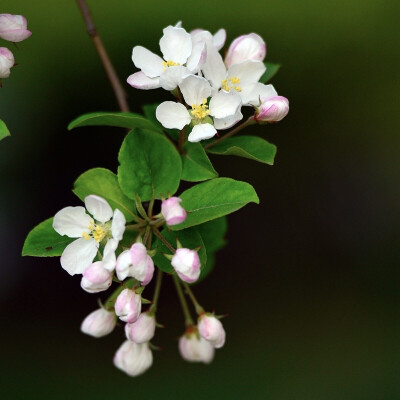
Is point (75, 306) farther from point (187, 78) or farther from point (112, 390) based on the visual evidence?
Result: point (187, 78)

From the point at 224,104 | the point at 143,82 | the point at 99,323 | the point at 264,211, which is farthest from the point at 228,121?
the point at 264,211

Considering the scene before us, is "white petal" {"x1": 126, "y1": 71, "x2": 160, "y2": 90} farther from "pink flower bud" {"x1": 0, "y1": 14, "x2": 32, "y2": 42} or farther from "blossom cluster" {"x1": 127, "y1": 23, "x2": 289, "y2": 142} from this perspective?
"pink flower bud" {"x1": 0, "y1": 14, "x2": 32, "y2": 42}

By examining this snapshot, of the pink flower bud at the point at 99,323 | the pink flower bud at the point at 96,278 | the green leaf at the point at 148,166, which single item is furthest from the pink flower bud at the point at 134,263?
the pink flower bud at the point at 99,323

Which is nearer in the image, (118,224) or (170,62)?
(118,224)

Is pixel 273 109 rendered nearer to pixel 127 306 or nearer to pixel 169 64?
pixel 169 64

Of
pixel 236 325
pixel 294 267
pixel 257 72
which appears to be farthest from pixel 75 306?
pixel 257 72
